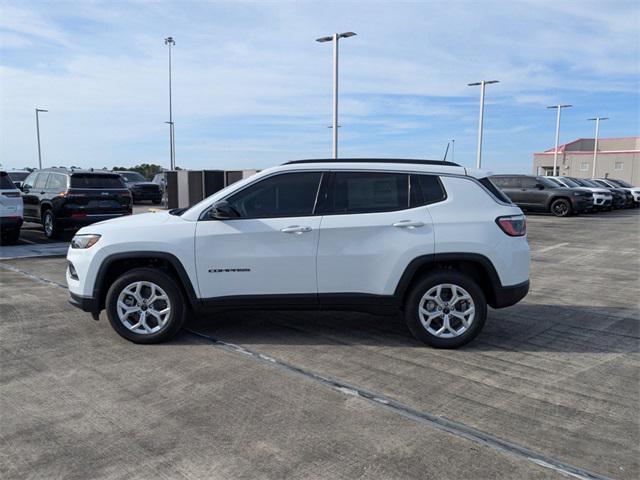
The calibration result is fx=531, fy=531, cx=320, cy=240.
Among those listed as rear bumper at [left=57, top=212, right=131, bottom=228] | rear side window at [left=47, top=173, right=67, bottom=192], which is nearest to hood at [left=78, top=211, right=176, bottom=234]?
rear bumper at [left=57, top=212, right=131, bottom=228]

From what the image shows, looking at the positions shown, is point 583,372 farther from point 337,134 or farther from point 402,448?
point 337,134

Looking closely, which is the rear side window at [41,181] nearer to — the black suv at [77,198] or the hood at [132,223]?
the black suv at [77,198]

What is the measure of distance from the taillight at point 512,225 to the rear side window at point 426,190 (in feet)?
1.90

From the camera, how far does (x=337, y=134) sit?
2127cm

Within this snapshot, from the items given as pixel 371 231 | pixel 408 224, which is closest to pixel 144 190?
pixel 371 231

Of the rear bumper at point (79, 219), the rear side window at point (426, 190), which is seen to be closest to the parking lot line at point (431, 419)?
A: the rear side window at point (426, 190)

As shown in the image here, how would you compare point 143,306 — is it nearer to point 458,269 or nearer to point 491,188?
→ point 458,269

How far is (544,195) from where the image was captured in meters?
22.9

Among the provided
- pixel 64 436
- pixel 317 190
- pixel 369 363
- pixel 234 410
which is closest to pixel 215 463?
pixel 234 410

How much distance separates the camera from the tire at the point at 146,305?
5.06 metres

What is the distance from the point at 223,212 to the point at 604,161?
71.8 meters

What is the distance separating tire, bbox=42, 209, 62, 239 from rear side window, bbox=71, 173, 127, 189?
1.01 metres

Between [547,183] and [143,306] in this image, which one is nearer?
[143,306]

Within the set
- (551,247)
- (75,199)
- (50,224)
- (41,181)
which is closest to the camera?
(75,199)
